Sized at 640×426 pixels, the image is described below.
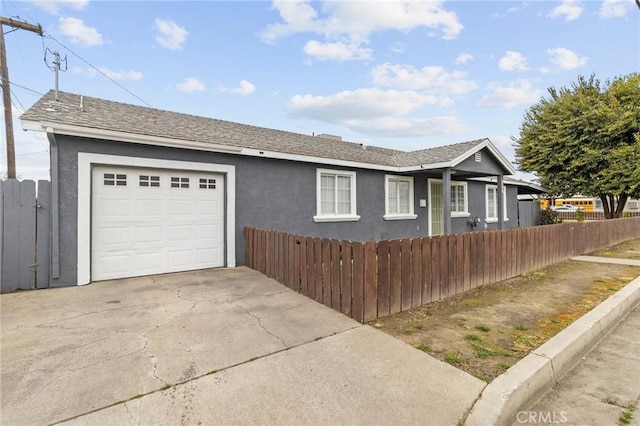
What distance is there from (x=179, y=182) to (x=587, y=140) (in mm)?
21580

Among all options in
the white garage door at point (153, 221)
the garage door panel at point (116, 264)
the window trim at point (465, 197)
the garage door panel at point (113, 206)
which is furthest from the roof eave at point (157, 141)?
the window trim at point (465, 197)

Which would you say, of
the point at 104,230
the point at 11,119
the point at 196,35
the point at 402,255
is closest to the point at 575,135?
the point at 402,255

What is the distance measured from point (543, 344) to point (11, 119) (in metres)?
15.8

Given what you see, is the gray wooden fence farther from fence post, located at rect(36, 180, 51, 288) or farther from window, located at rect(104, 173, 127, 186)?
window, located at rect(104, 173, 127, 186)

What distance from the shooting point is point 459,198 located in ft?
44.5

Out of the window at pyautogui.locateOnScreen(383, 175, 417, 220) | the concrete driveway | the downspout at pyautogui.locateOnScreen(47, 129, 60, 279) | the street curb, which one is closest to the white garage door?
the downspout at pyautogui.locateOnScreen(47, 129, 60, 279)

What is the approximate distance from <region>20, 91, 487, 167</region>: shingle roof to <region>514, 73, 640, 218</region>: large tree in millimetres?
11347

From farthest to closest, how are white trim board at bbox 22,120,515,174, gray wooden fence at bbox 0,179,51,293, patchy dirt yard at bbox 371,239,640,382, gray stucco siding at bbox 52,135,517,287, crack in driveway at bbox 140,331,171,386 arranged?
gray stucco siding at bbox 52,135,517,287 → white trim board at bbox 22,120,515,174 → gray wooden fence at bbox 0,179,51,293 → patchy dirt yard at bbox 371,239,640,382 → crack in driveway at bbox 140,331,171,386

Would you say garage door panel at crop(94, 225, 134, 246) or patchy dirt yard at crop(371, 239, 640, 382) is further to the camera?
garage door panel at crop(94, 225, 134, 246)

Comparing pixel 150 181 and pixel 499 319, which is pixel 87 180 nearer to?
pixel 150 181

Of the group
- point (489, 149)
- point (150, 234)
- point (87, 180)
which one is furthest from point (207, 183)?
point (489, 149)

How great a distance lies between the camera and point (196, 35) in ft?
34.8

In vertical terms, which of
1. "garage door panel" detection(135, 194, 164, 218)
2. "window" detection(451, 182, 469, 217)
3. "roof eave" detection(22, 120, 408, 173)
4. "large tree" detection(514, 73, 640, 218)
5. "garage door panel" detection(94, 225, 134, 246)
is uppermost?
"large tree" detection(514, 73, 640, 218)

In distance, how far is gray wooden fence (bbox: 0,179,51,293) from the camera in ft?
17.3
